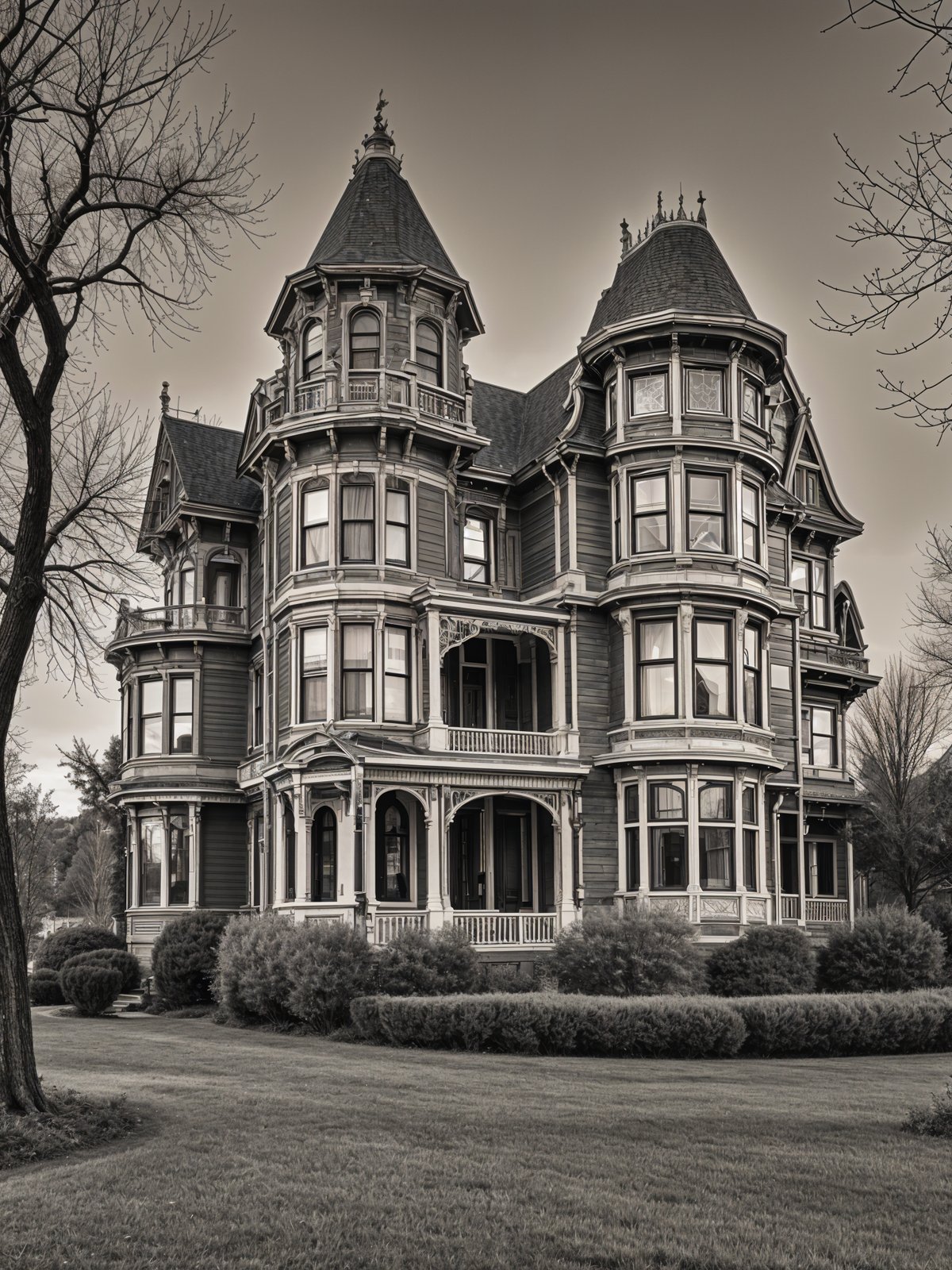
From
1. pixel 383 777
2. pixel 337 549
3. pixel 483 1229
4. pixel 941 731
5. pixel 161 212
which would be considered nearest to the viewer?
pixel 483 1229

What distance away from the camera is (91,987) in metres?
28.1

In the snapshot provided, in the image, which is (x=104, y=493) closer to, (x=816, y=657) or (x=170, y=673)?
(x=170, y=673)

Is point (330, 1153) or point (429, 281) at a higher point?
point (429, 281)

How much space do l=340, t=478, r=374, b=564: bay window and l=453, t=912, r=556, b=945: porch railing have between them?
841 cm

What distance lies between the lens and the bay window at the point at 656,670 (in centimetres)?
2905

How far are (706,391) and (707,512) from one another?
2.90 metres

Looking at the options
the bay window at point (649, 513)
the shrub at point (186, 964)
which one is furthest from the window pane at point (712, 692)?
the shrub at point (186, 964)

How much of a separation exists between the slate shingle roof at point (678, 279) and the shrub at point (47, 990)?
21630 millimetres

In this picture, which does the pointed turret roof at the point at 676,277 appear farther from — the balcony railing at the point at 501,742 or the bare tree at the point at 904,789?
the bare tree at the point at 904,789

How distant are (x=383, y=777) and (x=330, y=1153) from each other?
50.5 feet

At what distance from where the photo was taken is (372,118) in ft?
108

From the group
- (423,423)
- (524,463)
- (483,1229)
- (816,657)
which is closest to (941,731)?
(816,657)

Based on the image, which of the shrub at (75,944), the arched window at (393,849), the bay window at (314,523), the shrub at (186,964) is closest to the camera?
the arched window at (393,849)

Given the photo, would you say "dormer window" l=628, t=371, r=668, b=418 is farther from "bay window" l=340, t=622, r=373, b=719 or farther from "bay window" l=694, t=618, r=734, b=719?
"bay window" l=340, t=622, r=373, b=719
